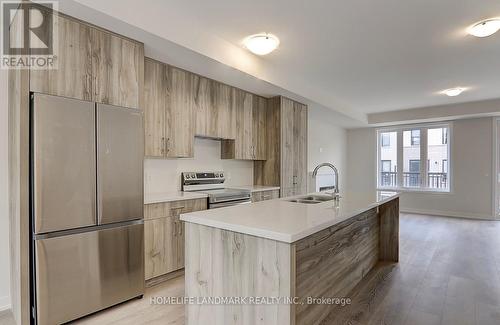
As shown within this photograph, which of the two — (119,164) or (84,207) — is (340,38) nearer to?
(119,164)

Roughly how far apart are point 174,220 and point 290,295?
182cm

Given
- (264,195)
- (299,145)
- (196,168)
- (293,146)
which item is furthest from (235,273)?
(299,145)

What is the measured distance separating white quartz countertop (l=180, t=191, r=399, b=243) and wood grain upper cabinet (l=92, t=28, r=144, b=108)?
1.33 metres

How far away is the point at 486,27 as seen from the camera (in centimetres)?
255

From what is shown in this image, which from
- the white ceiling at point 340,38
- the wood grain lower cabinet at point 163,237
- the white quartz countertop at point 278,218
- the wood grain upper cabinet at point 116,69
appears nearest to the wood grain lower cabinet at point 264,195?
the wood grain lower cabinet at point 163,237

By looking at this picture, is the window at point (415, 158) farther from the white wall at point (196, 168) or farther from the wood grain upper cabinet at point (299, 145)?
the white wall at point (196, 168)

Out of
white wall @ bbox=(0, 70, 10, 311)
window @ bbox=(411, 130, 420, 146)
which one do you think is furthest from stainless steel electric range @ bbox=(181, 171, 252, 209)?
window @ bbox=(411, 130, 420, 146)

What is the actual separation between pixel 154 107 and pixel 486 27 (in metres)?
3.41

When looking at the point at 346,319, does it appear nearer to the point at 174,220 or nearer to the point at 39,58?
the point at 174,220

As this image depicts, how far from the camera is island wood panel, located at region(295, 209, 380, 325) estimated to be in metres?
1.61

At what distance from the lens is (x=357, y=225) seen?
2605 mm

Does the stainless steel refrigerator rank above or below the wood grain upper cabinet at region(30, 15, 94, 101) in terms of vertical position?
below

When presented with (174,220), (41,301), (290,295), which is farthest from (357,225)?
(41,301)

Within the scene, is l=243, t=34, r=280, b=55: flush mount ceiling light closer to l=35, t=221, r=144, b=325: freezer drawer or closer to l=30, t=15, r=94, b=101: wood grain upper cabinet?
l=30, t=15, r=94, b=101: wood grain upper cabinet
